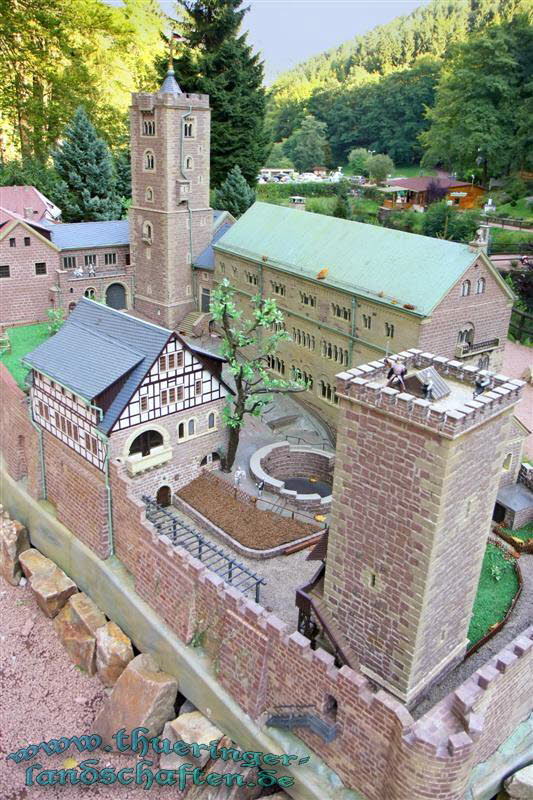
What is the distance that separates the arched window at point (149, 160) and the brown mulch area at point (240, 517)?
23.9 meters

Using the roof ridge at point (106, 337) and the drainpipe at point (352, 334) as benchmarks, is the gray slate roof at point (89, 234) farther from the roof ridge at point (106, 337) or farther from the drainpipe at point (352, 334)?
the drainpipe at point (352, 334)

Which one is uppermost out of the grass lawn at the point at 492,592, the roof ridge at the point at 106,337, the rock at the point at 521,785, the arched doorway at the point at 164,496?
the roof ridge at the point at 106,337

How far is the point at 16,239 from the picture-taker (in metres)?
43.1

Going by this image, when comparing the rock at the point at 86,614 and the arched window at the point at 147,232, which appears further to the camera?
the arched window at the point at 147,232

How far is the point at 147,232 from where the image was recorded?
151ft

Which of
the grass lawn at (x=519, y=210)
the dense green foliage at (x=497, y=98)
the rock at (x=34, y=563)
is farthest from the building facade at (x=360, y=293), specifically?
the grass lawn at (x=519, y=210)

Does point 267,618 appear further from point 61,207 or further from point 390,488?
point 61,207

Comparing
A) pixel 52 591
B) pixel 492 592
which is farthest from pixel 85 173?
pixel 492 592

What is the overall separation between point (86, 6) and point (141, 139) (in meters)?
37.0

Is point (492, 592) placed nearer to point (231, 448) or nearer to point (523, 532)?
point (523, 532)

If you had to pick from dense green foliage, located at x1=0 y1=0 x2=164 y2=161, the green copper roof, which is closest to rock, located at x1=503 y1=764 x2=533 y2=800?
the green copper roof

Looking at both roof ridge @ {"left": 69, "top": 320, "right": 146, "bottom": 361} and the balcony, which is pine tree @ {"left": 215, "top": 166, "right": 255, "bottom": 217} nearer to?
the balcony

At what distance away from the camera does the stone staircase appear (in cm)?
4597

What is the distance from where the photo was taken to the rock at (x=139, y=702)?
72.8ft
